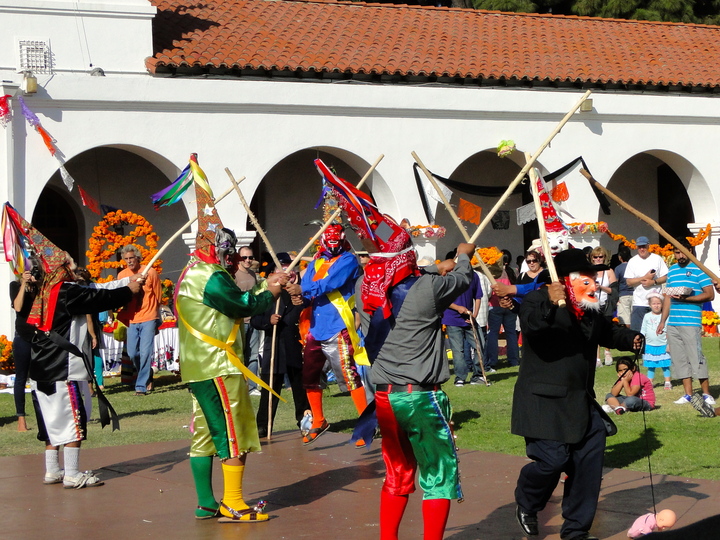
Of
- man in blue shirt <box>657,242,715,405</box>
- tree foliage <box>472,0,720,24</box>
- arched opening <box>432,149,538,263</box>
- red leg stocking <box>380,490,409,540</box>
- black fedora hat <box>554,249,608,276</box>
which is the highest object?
tree foliage <box>472,0,720,24</box>

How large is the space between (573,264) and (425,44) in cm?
1595

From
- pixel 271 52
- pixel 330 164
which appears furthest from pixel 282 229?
pixel 271 52

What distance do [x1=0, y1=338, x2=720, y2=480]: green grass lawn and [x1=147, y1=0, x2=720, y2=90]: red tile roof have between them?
7345 millimetres

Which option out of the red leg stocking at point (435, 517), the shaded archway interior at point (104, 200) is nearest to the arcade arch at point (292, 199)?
the shaded archway interior at point (104, 200)

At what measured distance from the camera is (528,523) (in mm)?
6008

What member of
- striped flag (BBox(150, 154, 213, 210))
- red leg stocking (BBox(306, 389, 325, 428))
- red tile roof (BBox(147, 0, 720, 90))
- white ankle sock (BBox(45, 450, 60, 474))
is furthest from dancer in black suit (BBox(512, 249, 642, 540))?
red tile roof (BBox(147, 0, 720, 90))

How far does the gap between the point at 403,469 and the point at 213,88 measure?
44.2 ft

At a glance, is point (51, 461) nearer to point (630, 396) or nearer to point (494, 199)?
point (630, 396)

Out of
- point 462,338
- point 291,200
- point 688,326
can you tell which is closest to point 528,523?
point 688,326

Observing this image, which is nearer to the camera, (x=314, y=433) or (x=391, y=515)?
(x=391, y=515)

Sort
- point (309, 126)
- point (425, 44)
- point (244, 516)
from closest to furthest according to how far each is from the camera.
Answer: point (244, 516), point (309, 126), point (425, 44)

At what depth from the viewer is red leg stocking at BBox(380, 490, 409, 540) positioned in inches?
219

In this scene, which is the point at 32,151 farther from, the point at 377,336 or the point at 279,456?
the point at 377,336

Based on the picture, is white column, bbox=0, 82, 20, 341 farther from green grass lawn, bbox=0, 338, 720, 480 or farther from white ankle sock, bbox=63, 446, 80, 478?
white ankle sock, bbox=63, 446, 80, 478
